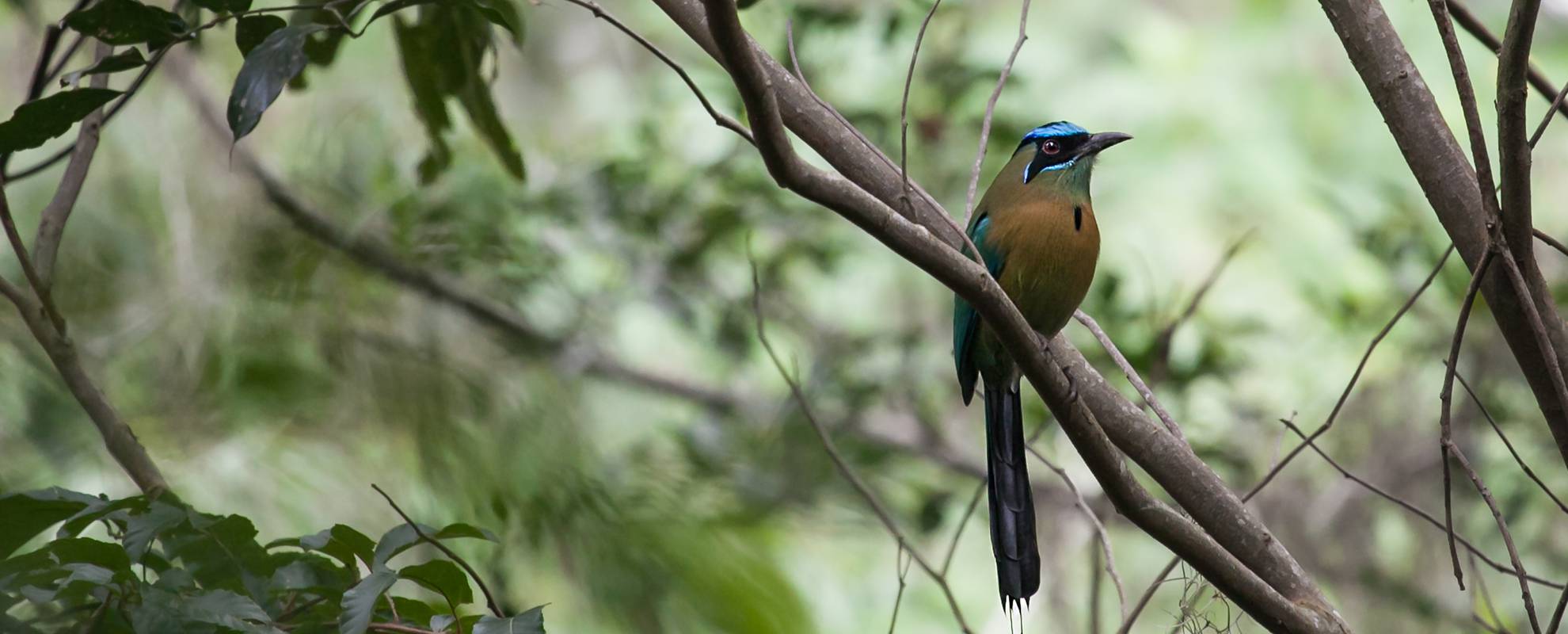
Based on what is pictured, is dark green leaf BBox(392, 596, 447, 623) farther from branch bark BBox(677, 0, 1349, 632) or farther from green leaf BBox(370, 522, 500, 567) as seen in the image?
branch bark BBox(677, 0, 1349, 632)

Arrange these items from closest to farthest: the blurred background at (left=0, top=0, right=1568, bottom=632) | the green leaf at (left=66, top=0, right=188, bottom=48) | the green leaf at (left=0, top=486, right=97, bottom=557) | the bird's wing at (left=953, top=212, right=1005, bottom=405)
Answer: the green leaf at (left=0, top=486, right=97, bottom=557) → the green leaf at (left=66, top=0, right=188, bottom=48) → the bird's wing at (left=953, top=212, right=1005, bottom=405) → the blurred background at (left=0, top=0, right=1568, bottom=632)

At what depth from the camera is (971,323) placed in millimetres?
3033

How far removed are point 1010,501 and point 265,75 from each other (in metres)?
1.58

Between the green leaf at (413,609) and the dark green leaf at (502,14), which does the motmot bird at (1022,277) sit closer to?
the dark green leaf at (502,14)

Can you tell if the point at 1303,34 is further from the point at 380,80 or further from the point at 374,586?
the point at 374,586

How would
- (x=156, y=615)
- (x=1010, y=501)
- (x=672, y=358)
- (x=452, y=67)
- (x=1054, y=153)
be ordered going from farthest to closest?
(x=672, y=358)
(x=1054, y=153)
(x=452, y=67)
(x=1010, y=501)
(x=156, y=615)

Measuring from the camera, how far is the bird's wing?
300 cm

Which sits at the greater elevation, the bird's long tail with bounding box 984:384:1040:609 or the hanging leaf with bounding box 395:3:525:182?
the hanging leaf with bounding box 395:3:525:182

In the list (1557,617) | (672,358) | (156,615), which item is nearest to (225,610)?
(156,615)

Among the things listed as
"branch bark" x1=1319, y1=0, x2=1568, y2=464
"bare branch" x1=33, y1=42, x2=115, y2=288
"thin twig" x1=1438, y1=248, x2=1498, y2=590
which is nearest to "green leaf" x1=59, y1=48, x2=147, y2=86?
"bare branch" x1=33, y1=42, x2=115, y2=288

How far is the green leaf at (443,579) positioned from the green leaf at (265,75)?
27.3 inches

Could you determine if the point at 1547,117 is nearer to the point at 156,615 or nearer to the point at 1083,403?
the point at 1083,403

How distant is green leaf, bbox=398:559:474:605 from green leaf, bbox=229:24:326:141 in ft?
2.27

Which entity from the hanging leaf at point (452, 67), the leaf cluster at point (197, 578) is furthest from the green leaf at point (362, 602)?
the hanging leaf at point (452, 67)
